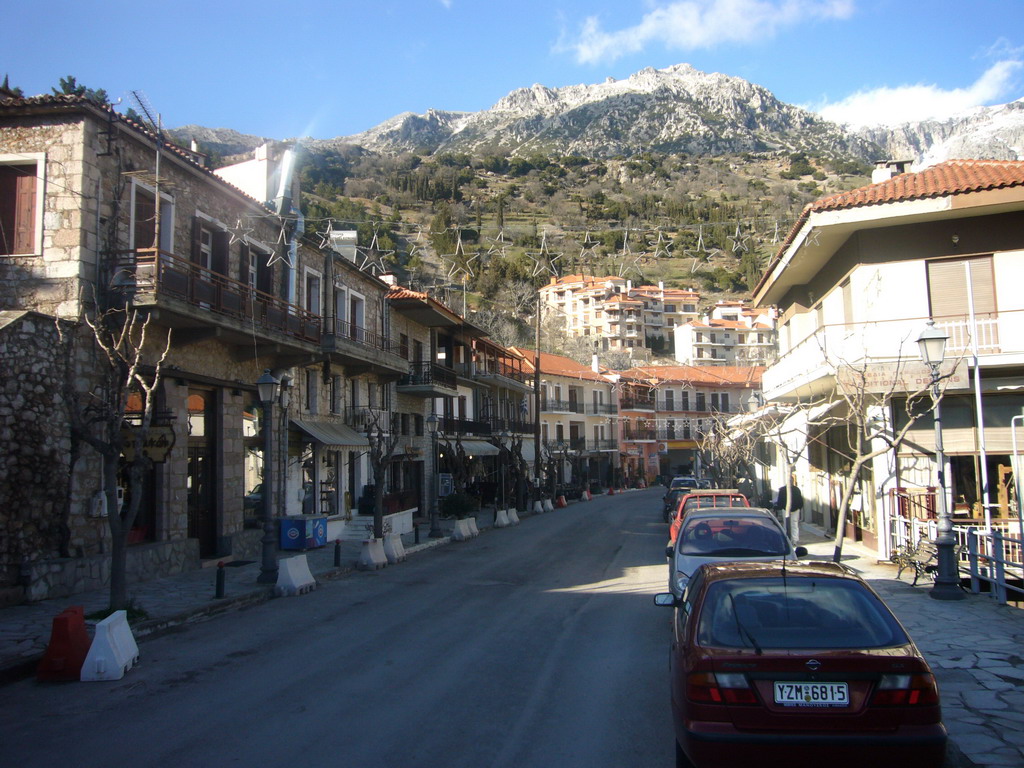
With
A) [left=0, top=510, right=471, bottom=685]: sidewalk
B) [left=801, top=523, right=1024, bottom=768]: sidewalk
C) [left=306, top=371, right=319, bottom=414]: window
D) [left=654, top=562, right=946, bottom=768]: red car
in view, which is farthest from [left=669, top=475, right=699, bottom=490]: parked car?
[left=654, top=562, right=946, bottom=768]: red car

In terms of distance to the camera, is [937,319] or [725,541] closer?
[725,541]

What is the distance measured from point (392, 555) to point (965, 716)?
47.2 feet

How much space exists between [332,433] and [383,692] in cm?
1612

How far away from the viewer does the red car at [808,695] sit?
4.33m

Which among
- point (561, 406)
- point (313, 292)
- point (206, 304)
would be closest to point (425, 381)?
point (313, 292)

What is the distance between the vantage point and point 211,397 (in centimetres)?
1798

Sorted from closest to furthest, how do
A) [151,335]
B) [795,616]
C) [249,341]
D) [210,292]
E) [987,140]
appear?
[795,616] < [151,335] < [210,292] < [249,341] < [987,140]

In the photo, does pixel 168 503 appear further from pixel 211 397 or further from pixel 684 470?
pixel 684 470

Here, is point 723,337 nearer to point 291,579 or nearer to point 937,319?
point 937,319

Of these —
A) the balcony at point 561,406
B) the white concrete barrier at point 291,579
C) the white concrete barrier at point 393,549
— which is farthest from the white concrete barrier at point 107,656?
the balcony at point 561,406

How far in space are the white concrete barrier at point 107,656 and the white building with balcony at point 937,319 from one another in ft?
40.8

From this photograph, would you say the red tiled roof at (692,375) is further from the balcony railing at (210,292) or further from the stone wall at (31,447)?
the stone wall at (31,447)

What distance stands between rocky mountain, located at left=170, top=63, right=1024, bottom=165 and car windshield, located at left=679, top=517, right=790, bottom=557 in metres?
55.0

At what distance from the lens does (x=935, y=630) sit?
9047 millimetres
